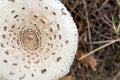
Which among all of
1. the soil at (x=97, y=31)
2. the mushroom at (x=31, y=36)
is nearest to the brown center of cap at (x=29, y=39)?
the mushroom at (x=31, y=36)

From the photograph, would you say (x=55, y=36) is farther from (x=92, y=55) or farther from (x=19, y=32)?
(x=92, y=55)

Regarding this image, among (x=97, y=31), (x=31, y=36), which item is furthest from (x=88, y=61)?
(x=31, y=36)

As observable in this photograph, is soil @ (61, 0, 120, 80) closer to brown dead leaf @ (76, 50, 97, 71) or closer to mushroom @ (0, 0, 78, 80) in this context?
brown dead leaf @ (76, 50, 97, 71)

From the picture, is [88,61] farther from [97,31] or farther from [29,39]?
[29,39]

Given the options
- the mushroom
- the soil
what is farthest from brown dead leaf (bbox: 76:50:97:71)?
the mushroom

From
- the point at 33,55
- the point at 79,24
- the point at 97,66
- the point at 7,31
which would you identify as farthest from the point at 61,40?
the point at 97,66

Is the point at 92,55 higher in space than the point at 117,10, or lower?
lower

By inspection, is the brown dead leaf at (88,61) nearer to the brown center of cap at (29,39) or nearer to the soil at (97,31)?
the soil at (97,31)
